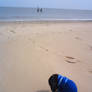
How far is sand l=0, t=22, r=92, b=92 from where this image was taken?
63 cm

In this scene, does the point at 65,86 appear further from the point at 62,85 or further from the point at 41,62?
the point at 41,62

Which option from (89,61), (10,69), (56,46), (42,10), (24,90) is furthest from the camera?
(42,10)

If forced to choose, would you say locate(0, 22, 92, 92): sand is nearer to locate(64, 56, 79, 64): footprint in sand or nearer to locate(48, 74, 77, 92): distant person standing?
locate(64, 56, 79, 64): footprint in sand

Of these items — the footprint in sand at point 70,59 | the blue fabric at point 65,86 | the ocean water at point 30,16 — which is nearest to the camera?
the blue fabric at point 65,86

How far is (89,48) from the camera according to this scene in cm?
106

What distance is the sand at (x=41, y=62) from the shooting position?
2.08 feet

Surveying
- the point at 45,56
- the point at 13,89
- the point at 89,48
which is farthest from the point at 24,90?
the point at 89,48

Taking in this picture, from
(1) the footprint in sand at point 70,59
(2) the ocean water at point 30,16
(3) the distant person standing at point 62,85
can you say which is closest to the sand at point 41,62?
(1) the footprint in sand at point 70,59

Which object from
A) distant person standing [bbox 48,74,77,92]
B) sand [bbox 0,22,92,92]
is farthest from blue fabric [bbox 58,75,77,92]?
sand [bbox 0,22,92,92]

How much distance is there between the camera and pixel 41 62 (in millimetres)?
848

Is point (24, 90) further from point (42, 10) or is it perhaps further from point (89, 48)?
point (42, 10)

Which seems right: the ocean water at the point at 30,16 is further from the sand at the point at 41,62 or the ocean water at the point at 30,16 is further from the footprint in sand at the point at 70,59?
the footprint in sand at the point at 70,59

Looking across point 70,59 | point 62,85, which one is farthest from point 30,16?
point 62,85

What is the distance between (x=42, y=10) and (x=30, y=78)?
120 inches
